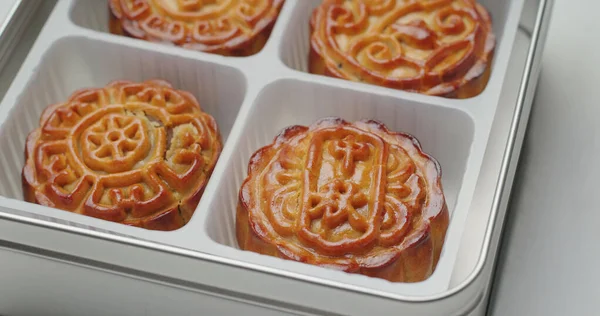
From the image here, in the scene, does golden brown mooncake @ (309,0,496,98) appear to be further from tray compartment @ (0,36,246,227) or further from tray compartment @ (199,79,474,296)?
tray compartment @ (0,36,246,227)

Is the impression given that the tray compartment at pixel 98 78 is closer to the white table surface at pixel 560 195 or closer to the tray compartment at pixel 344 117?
the tray compartment at pixel 344 117

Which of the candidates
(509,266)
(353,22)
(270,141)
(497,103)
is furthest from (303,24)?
(509,266)

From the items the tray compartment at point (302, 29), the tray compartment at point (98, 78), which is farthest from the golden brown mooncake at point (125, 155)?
the tray compartment at point (302, 29)

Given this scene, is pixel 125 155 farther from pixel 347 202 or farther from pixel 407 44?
pixel 407 44

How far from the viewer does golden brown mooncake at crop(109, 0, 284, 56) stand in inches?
74.5

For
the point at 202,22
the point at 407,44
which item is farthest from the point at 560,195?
the point at 202,22

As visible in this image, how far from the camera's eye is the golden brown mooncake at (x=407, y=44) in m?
1.83

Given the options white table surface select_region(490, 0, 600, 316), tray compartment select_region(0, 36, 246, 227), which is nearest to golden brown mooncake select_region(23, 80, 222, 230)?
tray compartment select_region(0, 36, 246, 227)

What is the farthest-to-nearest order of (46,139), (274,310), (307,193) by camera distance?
1. (46,139)
2. (307,193)
3. (274,310)

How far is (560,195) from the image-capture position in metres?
1.89

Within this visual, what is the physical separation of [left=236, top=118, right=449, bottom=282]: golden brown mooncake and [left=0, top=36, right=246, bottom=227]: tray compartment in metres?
0.19

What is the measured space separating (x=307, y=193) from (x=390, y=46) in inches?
15.7

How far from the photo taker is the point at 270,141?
1844 millimetres

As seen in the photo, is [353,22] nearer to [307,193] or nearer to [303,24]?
[303,24]
